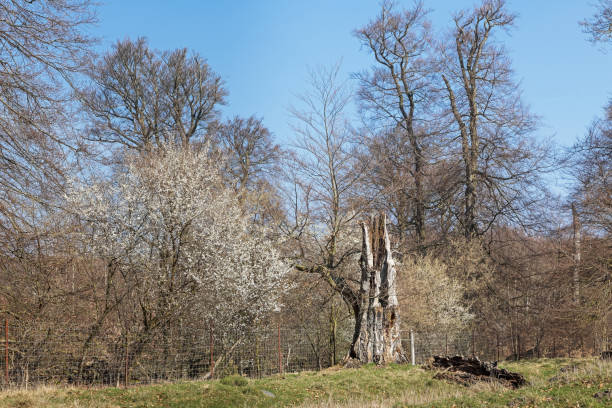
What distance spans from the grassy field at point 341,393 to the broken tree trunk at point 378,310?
1.67 m

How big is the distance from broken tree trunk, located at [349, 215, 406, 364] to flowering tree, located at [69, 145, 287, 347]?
2437 mm

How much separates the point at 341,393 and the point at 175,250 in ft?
20.1

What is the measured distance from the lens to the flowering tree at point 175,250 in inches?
529

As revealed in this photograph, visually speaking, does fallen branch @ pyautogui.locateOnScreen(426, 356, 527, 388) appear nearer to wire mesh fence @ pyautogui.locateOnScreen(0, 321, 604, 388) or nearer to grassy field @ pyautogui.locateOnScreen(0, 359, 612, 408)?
grassy field @ pyautogui.locateOnScreen(0, 359, 612, 408)

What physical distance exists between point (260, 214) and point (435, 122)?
428 inches

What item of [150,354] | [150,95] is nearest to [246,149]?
[150,95]

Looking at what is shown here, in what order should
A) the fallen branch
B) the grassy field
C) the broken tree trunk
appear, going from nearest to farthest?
the grassy field, the fallen branch, the broken tree trunk

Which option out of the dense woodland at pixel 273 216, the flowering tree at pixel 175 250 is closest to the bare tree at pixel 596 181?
the dense woodland at pixel 273 216

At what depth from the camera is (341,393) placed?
10.2 m

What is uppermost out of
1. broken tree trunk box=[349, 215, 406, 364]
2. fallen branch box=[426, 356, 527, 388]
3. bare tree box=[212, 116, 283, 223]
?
bare tree box=[212, 116, 283, 223]

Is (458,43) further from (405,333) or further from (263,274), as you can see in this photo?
(263,274)

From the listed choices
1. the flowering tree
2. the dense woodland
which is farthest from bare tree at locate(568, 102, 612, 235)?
the flowering tree

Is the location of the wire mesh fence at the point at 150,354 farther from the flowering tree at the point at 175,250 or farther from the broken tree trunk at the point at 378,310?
the broken tree trunk at the point at 378,310

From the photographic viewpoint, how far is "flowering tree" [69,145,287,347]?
1344 centimetres
